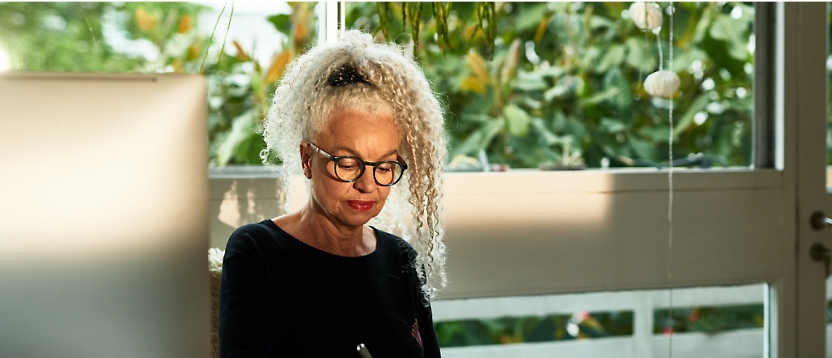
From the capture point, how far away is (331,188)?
Result: 1166mm

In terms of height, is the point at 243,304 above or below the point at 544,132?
below

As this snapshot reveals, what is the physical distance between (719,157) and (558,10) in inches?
26.1

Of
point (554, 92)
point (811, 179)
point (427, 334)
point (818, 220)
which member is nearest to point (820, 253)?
point (818, 220)

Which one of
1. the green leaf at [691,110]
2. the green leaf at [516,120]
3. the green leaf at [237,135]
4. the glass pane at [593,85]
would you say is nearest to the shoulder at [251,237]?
the green leaf at [237,135]

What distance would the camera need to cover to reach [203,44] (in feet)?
6.76

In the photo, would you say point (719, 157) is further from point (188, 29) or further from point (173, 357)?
point (173, 357)

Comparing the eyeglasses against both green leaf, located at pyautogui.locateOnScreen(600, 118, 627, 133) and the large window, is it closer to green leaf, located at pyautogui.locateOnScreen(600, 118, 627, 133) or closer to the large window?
the large window

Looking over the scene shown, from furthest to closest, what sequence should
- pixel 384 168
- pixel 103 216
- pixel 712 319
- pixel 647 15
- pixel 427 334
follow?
pixel 712 319
pixel 647 15
pixel 427 334
pixel 384 168
pixel 103 216

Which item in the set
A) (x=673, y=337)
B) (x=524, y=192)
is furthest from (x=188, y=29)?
(x=673, y=337)

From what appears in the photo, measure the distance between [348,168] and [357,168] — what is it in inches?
0.6

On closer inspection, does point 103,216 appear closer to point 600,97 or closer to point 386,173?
point 386,173

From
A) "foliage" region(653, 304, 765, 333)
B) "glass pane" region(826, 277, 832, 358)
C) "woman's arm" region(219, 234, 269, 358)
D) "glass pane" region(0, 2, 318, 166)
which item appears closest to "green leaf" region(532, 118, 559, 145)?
"foliage" region(653, 304, 765, 333)

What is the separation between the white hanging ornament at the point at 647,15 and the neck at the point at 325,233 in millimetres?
1280

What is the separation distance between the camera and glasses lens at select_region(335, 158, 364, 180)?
3.76 feet
